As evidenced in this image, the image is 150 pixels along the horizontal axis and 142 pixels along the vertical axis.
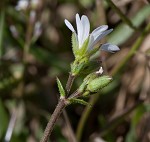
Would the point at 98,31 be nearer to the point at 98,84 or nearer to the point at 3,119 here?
the point at 98,84

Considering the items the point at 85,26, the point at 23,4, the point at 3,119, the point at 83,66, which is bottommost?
the point at 3,119

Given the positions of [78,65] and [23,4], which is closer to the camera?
[78,65]

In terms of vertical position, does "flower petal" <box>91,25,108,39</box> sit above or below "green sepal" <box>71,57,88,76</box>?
above

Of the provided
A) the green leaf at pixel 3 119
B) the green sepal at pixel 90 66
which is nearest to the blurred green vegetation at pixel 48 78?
the green leaf at pixel 3 119

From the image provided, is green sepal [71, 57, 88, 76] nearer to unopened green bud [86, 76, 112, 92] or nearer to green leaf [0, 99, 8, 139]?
unopened green bud [86, 76, 112, 92]

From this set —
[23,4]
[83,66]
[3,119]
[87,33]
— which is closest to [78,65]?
[83,66]

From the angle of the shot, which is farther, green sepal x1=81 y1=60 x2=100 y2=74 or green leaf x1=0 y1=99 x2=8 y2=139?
green leaf x1=0 y1=99 x2=8 y2=139

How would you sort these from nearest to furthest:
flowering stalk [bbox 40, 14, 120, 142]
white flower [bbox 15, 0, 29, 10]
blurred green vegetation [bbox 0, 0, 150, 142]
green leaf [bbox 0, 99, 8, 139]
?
flowering stalk [bbox 40, 14, 120, 142] → green leaf [bbox 0, 99, 8, 139] → blurred green vegetation [bbox 0, 0, 150, 142] → white flower [bbox 15, 0, 29, 10]

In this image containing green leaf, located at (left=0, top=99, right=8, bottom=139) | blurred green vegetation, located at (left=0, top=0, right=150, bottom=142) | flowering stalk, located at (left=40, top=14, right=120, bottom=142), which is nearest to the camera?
flowering stalk, located at (left=40, top=14, right=120, bottom=142)

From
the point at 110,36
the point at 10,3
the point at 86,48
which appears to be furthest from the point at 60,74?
the point at 86,48

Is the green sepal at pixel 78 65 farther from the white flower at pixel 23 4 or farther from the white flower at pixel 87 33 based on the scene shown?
the white flower at pixel 23 4

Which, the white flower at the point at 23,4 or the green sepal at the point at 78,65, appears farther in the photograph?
the white flower at the point at 23,4

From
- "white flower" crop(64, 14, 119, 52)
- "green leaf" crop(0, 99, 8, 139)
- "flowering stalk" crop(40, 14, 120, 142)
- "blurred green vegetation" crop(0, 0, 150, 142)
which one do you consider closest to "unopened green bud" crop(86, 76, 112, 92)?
"flowering stalk" crop(40, 14, 120, 142)
